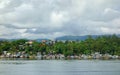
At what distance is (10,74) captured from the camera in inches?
3839

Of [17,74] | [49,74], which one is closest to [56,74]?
[49,74]

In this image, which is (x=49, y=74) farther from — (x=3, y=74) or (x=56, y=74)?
(x=3, y=74)

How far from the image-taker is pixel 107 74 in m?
96.9

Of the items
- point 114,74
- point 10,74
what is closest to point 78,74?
point 114,74

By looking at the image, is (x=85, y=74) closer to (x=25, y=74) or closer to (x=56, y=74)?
(x=56, y=74)

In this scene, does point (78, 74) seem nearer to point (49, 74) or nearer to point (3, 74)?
point (49, 74)

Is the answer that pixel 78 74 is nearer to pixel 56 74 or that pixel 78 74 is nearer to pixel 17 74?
pixel 56 74

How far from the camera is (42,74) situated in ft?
319

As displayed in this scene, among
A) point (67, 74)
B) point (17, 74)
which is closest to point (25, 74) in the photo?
point (17, 74)

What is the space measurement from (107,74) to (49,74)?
12989 millimetres

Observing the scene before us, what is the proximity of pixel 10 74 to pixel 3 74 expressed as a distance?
161cm

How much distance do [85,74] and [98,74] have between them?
115 inches

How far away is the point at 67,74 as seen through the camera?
9806 cm

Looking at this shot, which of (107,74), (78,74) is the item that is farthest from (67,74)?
(107,74)
